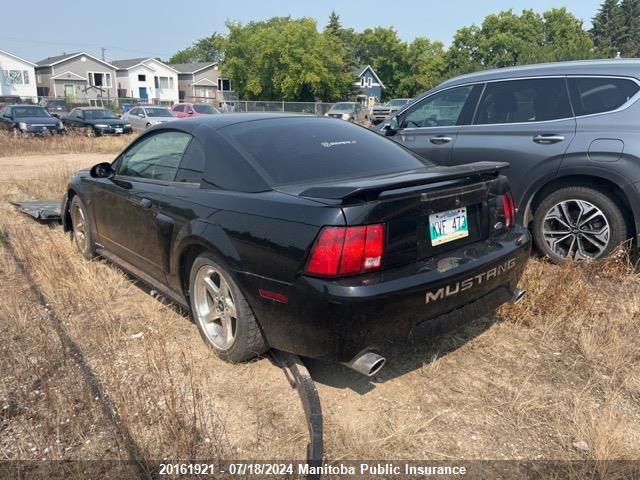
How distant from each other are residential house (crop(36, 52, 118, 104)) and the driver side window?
61922 millimetres

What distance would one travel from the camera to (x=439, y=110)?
19.0 ft

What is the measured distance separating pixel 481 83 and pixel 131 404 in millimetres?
4621

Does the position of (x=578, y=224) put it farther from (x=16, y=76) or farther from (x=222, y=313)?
(x=16, y=76)

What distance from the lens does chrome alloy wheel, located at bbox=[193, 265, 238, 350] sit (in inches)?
123

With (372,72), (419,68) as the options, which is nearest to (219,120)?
(372,72)

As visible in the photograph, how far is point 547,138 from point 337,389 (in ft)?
10.7

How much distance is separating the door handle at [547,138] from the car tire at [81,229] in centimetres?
435

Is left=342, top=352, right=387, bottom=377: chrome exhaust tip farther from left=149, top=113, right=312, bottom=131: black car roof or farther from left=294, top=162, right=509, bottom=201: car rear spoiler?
left=149, top=113, right=312, bottom=131: black car roof

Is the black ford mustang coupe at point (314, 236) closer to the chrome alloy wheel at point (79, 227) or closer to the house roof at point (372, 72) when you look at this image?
the chrome alloy wheel at point (79, 227)

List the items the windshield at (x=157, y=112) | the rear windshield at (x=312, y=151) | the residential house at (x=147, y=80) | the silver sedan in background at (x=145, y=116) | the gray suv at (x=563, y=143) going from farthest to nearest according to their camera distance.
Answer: the residential house at (x=147, y=80) → the windshield at (x=157, y=112) → the silver sedan in background at (x=145, y=116) → the gray suv at (x=563, y=143) → the rear windshield at (x=312, y=151)

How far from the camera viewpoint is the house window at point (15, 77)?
56.8 m

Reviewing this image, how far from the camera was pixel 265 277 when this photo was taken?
106 inches

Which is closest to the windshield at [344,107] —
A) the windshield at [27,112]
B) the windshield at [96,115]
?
the windshield at [96,115]

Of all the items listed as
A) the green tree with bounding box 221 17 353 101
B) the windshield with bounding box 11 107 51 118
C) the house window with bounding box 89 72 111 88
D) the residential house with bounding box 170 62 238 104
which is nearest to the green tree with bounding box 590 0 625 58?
the green tree with bounding box 221 17 353 101
